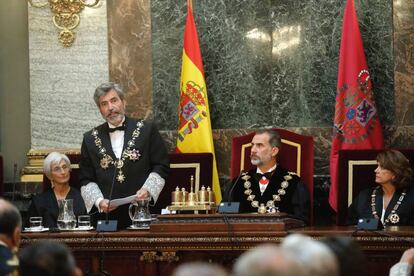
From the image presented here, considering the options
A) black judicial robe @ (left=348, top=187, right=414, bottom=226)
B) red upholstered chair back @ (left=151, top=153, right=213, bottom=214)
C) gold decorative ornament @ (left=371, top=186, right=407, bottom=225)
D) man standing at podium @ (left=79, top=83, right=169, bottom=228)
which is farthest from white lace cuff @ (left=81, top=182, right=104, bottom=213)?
gold decorative ornament @ (left=371, top=186, right=407, bottom=225)

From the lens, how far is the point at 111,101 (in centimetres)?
682

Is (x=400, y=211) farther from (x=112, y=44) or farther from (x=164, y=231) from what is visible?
(x=112, y=44)

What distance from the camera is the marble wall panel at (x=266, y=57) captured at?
7883mm

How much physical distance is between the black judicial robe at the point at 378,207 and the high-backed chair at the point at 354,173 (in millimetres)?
234

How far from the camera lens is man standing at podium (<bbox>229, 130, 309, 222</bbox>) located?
22.3ft

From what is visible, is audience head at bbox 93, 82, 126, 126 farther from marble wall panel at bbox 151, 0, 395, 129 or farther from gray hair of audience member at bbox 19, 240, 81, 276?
gray hair of audience member at bbox 19, 240, 81, 276

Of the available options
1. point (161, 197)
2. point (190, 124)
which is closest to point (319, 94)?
point (190, 124)

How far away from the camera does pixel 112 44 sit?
8.38 metres

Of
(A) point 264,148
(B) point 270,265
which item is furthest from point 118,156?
(B) point 270,265

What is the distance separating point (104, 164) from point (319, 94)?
2129 mm

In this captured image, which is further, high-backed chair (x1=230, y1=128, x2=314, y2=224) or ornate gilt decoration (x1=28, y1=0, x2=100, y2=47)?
ornate gilt decoration (x1=28, y1=0, x2=100, y2=47)

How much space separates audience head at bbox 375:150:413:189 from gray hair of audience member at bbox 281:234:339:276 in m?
4.00


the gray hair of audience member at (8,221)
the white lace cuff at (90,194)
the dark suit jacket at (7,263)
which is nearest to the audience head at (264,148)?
the white lace cuff at (90,194)

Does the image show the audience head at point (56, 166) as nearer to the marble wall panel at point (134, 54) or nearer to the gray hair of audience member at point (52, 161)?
the gray hair of audience member at point (52, 161)
